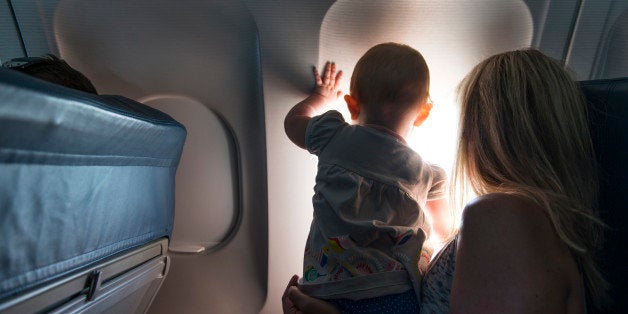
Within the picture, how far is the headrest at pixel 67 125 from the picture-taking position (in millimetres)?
576

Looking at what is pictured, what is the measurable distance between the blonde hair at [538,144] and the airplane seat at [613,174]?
4cm

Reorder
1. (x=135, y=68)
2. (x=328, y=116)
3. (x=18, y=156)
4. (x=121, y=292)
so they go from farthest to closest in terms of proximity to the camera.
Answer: (x=135, y=68)
(x=328, y=116)
(x=121, y=292)
(x=18, y=156)

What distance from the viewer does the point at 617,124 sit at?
88cm

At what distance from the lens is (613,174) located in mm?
882

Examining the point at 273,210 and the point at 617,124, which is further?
the point at 273,210

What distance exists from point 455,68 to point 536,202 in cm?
92

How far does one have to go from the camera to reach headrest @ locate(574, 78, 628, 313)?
0.86m

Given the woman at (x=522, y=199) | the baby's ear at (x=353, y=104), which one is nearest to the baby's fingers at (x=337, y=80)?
the baby's ear at (x=353, y=104)

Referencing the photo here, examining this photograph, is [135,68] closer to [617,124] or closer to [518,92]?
[518,92]

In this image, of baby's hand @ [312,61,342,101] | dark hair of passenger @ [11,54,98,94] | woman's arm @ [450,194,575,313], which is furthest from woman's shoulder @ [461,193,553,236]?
dark hair of passenger @ [11,54,98,94]

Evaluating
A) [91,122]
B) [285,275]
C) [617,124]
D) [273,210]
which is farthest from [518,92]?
[285,275]

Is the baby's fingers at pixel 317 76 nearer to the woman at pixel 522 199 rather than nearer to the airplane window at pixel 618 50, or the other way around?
the woman at pixel 522 199

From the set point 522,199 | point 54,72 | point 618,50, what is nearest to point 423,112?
point 522,199

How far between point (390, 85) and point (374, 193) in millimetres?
347
